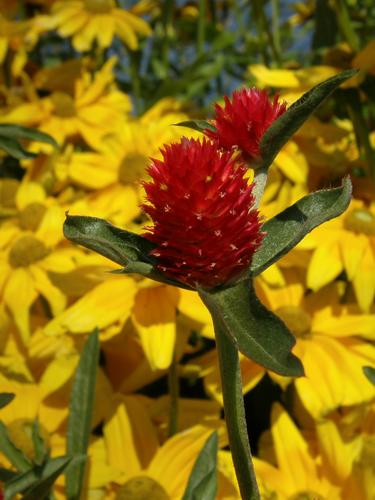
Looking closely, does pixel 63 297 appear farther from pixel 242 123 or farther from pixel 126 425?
pixel 242 123

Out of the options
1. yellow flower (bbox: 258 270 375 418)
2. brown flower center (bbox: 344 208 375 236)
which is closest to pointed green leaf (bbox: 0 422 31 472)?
yellow flower (bbox: 258 270 375 418)

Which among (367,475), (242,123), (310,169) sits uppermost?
(242,123)

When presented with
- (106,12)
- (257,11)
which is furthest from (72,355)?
(106,12)

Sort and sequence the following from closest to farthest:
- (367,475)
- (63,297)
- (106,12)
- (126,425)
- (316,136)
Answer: (367,475) → (126,425) → (63,297) → (316,136) → (106,12)

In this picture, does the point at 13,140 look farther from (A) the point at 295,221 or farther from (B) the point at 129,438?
(A) the point at 295,221

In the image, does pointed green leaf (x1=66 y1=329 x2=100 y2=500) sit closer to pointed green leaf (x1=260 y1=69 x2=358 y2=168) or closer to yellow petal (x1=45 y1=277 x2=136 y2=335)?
yellow petal (x1=45 y1=277 x2=136 y2=335)

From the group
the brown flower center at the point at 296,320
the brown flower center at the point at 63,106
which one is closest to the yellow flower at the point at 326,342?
the brown flower center at the point at 296,320
